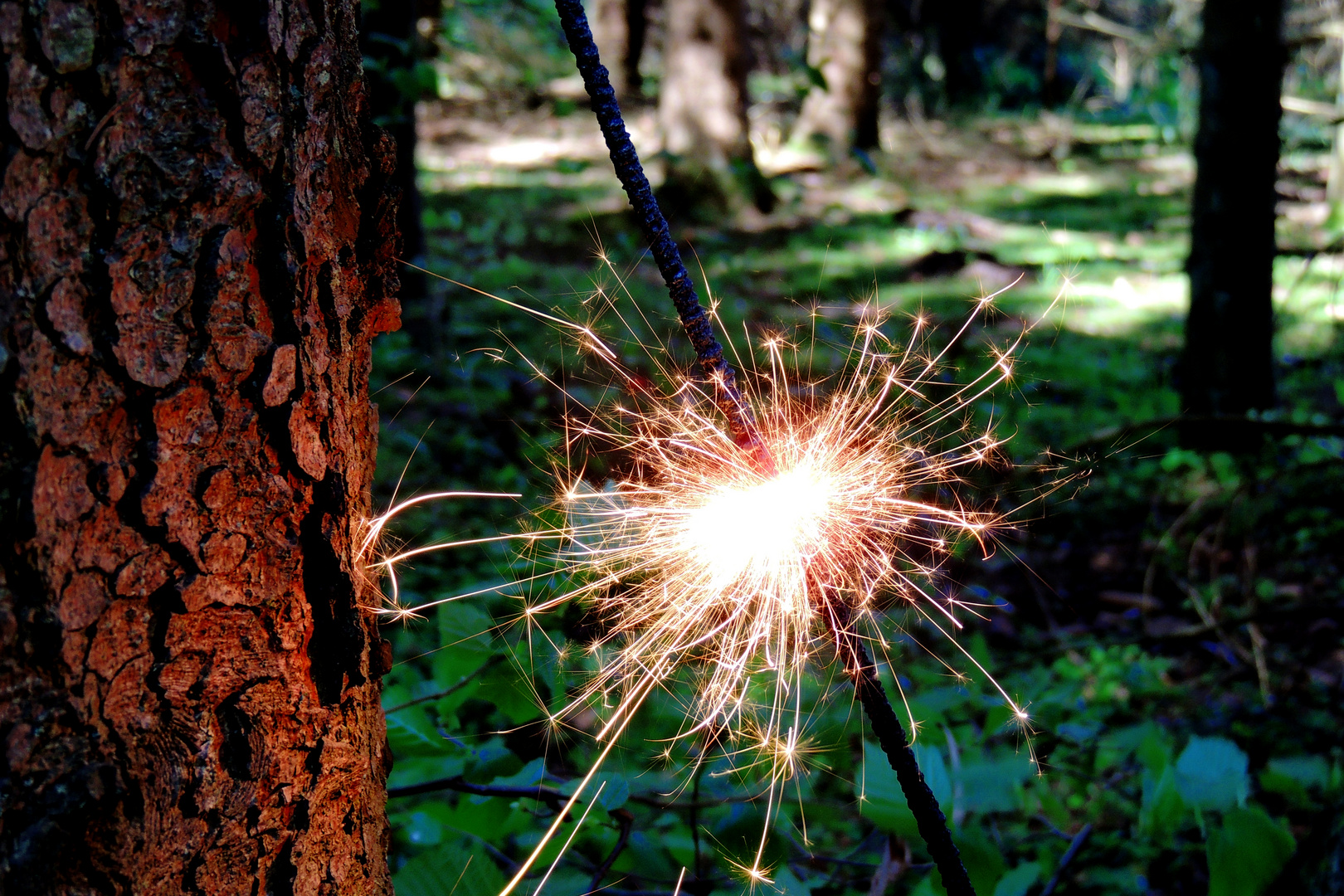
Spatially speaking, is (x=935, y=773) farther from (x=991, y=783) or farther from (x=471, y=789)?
(x=471, y=789)

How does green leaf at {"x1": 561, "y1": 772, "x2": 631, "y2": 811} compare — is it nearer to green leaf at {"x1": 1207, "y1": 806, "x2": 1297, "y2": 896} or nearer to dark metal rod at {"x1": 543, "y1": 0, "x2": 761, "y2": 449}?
dark metal rod at {"x1": 543, "y1": 0, "x2": 761, "y2": 449}

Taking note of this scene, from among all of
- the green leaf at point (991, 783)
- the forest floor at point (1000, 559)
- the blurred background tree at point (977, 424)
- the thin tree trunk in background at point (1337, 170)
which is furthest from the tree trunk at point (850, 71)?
the green leaf at point (991, 783)

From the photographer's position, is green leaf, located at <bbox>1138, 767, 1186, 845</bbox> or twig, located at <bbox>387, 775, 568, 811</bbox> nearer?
twig, located at <bbox>387, 775, 568, 811</bbox>

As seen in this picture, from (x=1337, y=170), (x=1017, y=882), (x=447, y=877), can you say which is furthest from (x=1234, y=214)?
(x=1337, y=170)

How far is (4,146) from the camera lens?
0.66 m

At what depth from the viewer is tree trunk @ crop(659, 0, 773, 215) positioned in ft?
26.3

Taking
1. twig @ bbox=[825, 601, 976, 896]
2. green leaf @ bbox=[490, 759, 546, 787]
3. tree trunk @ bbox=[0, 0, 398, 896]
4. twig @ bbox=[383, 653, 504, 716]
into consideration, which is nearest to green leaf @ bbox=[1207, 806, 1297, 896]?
twig @ bbox=[825, 601, 976, 896]

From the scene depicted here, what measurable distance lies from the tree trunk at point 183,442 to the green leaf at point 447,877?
0.18m

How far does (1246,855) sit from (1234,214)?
162 inches

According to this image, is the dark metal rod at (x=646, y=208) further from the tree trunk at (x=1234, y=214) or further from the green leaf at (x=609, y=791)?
the tree trunk at (x=1234, y=214)

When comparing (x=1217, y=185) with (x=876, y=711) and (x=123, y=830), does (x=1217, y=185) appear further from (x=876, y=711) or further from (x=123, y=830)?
(x=123, y=830)

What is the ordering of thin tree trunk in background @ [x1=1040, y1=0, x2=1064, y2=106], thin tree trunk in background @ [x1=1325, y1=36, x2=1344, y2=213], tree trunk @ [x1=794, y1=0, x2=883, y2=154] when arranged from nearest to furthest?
1. thin tree trunk in background @ [x1=1325, y1=36, x2=1344, y2=213]
2. tree trunk @ [x1=794, y1=0, x2=883, y2=154]
3. thin tree trunk in background @ [x1=1040, y1=0, x2=1064, y2=106]

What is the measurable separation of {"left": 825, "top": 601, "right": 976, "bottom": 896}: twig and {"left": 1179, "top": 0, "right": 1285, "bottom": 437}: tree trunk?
4.33m

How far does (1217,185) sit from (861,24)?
708cm
